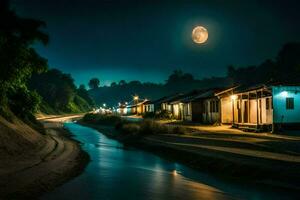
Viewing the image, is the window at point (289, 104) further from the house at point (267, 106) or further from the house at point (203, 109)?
the house at point (203, 109)

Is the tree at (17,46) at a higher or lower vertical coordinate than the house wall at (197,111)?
higher

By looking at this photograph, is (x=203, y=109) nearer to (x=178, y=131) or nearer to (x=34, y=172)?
(x=178, y=131)

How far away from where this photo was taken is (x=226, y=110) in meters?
37.8

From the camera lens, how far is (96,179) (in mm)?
15242

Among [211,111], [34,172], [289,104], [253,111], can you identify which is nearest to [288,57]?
[211,111]

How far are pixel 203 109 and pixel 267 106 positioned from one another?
15.8m

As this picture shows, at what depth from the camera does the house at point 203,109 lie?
40438 millimetres

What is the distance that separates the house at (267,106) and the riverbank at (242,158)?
Result: 5.82 meters

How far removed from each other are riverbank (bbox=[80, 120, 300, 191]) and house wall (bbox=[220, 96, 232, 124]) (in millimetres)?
11205

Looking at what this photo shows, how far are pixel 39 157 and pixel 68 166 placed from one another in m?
2.17

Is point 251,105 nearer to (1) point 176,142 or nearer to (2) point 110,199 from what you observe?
(1) point 176,142

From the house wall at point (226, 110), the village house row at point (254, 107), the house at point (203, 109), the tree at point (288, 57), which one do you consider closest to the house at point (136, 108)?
the tree at point (288, 57)

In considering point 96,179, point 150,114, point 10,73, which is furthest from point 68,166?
point 150,114

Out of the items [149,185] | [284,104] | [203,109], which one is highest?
[284,104]
